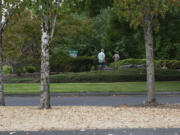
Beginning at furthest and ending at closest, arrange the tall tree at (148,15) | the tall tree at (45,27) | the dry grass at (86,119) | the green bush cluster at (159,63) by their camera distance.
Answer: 1. the green bush cluster at (159,63)
2. the tall tree at (148,15)
3. the tall tree at (45,27)
4. the dry grass at (86,119)

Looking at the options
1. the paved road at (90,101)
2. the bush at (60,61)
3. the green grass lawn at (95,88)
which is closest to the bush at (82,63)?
the bush at (60,61)

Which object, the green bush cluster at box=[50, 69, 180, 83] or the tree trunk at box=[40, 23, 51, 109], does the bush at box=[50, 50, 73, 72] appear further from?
the tree trunk at box=[40, 23, 51, 109]

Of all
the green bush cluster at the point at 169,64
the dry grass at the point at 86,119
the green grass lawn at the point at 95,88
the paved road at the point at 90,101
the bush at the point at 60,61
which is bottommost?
the paved road at the point at 90,101

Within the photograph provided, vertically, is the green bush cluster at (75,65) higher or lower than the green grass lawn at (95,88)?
higher

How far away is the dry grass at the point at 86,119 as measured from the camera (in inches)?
261

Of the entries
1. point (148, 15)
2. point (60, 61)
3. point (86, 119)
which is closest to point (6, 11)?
point (148, 15)

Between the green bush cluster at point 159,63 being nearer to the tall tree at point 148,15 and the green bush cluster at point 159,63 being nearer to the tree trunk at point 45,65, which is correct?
the tall tree at point 148,15

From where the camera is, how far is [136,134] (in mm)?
6004

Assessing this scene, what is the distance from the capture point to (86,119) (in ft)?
24.5

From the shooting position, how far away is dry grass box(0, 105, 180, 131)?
6.62 metres

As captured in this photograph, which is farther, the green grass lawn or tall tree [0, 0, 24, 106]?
the green grass lawn

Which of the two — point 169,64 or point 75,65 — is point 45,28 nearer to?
point 75,65

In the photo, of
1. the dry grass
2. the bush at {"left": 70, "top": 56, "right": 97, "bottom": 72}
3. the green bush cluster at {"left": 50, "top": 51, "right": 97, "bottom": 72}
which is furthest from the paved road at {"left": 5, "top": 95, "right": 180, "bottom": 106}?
the bush at {"left": 70, "top": 56, "right": 97, "bottom": 72}

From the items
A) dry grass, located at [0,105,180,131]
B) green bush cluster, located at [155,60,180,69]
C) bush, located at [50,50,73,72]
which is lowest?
dry grass, located at [0,105,180,131]
